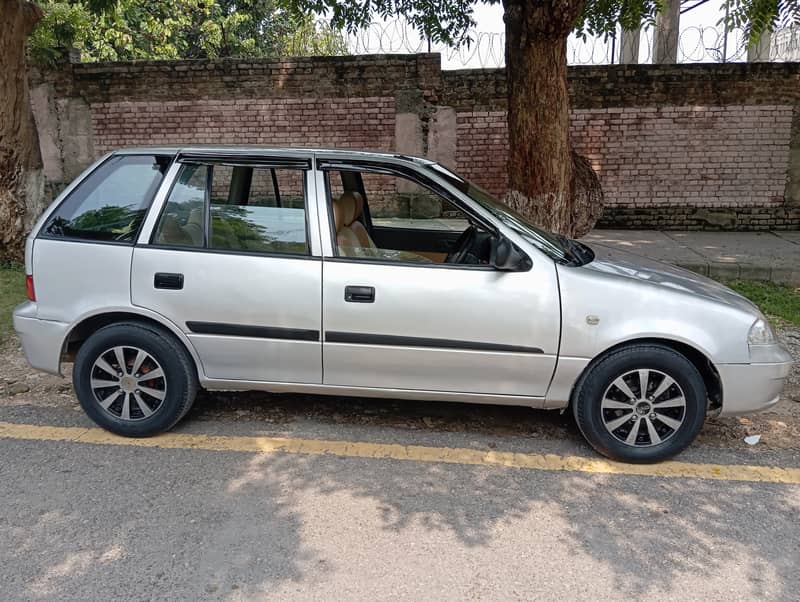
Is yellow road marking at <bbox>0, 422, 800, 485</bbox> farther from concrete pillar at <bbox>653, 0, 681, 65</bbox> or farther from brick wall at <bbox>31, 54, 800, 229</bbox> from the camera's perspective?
concrete pillar at <bbox>653, 0, 681, 65</bbox>

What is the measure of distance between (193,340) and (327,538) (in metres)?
1.46

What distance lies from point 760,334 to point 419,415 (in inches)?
81.0

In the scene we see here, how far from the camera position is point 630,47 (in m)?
12.6

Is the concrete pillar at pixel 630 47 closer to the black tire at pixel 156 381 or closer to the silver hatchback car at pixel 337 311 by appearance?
the silver hatchback car at pixel 337 311

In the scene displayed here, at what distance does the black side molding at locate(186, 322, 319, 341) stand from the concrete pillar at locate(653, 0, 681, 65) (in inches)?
363

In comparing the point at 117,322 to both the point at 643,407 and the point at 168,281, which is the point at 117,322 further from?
the point at 643,407

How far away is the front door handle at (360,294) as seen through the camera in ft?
11.8

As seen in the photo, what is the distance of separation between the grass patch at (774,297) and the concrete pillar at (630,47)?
488 cm

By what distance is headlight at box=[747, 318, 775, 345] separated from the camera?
3.52 meters

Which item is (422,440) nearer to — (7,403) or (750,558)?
(750,558)

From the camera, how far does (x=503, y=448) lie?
387cm

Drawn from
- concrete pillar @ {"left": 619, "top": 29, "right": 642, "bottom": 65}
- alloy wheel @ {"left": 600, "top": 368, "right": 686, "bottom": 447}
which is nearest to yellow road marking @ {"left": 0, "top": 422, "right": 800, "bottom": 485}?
alloy wheel @ {"left": 600, "top": 368, "right": 686, "bottom": 447}

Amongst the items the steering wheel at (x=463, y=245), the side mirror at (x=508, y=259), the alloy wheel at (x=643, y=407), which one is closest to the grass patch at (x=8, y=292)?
the steering wheel at (x=463, y=245)

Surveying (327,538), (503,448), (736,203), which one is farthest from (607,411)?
(736,203)
